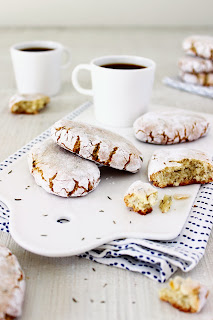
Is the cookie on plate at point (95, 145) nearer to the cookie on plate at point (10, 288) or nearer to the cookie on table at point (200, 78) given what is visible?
the cookie on plate at point (10, 288)

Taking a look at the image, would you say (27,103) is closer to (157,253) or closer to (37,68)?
(37,68)

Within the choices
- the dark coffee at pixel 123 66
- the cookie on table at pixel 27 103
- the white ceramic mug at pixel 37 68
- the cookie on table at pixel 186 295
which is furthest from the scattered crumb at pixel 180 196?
the white ceramic mug at pixel 37 68

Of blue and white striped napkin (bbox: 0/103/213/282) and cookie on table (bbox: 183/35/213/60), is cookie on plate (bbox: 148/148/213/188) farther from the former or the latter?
cookie on table (bbox: 183/35/213/60)

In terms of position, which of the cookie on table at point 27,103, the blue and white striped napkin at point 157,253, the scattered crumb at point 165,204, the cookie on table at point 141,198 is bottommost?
the cookie on table at point 27,103

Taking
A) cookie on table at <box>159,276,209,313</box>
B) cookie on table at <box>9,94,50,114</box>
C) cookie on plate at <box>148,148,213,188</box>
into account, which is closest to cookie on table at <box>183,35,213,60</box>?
cookie on table at <box>9,94,50,114</box>

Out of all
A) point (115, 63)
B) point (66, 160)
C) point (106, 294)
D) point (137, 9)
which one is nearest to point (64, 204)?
point (66, 160)

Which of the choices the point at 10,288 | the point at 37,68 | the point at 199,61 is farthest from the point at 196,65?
the point at 10,288
